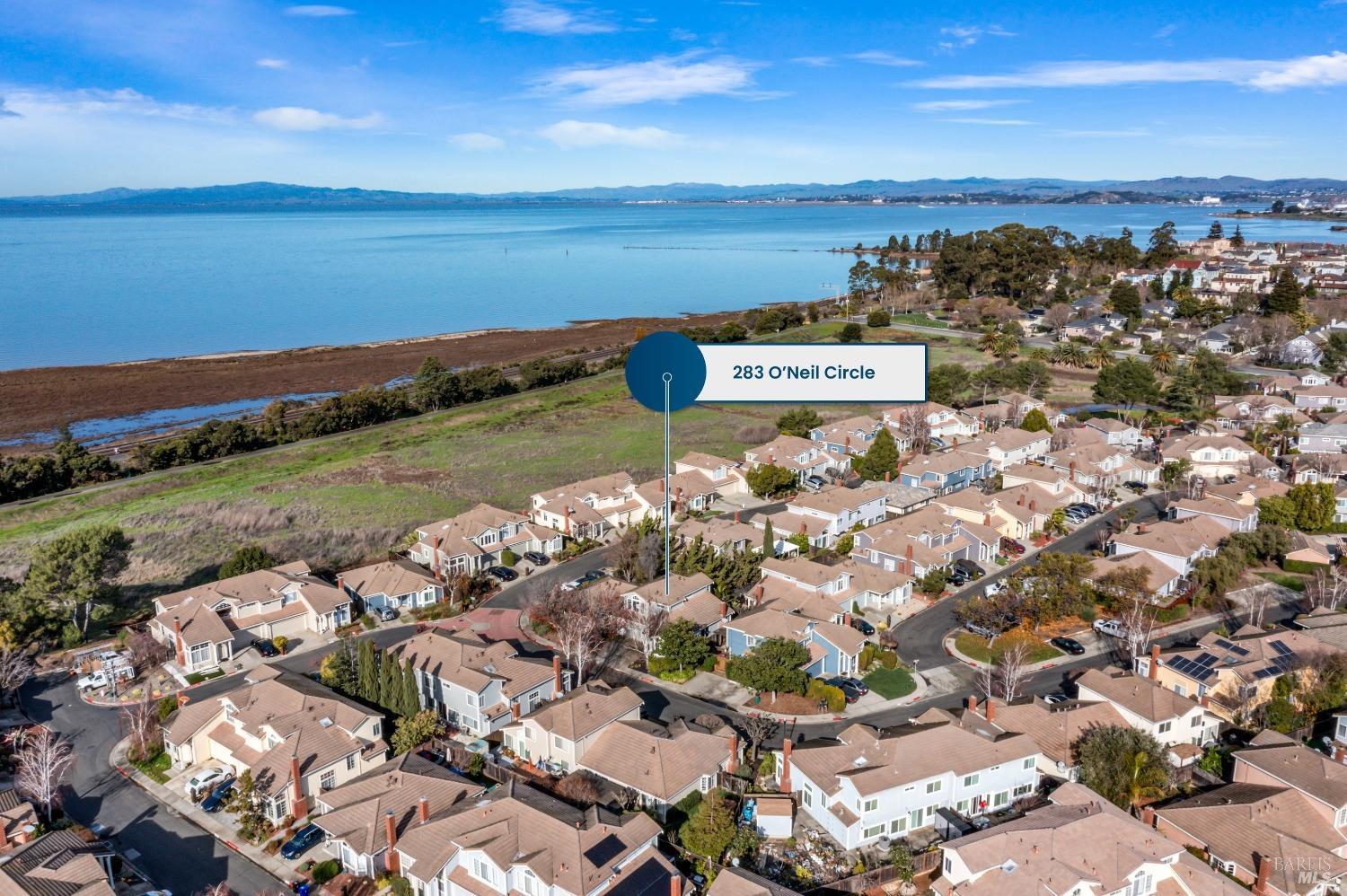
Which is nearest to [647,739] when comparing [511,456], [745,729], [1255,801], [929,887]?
[745,729]

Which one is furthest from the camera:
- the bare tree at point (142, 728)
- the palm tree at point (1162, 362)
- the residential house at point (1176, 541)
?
the palm tree at point (1162, 362)

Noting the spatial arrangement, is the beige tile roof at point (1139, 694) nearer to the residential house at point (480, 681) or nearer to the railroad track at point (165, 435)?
the residential house at point (480, 681)

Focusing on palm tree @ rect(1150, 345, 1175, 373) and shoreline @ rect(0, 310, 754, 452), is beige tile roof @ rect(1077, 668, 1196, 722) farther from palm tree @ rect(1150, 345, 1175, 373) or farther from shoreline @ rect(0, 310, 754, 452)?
shoreline @ rect(0, 310, 754, 452)

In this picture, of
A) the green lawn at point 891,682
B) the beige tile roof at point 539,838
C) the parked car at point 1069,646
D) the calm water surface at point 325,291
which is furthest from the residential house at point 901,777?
the calm water surface at point 325,291

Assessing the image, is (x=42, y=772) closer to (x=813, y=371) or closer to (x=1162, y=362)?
(x=813, y=371)

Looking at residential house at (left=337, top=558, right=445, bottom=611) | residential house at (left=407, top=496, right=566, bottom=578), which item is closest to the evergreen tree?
residential house at (left=337, top=558, right=445, bottom=611)

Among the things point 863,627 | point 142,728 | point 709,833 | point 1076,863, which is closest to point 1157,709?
point 1076,863
